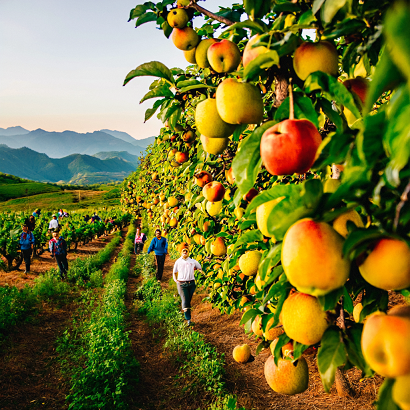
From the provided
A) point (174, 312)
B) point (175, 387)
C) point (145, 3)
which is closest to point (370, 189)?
point (145, 3)

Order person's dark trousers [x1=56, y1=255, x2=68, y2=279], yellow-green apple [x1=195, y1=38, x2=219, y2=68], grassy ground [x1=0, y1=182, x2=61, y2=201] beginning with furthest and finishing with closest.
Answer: grassy ground [x1=0, y1=182, x2=61, y2=201], person's dark trousers [x1=56, y1=255, x2=68, y2=279], yellow-green apple [x1=195, y1=38, x2=219, y2=68]

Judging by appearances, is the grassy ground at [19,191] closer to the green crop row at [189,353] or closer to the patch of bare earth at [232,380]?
the green crop row at [189,353]

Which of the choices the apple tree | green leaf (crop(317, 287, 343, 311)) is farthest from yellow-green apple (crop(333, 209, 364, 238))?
green leaf (crop(317, 287, 343, 311))

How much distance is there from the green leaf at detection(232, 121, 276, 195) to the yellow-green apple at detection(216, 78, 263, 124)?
8cm

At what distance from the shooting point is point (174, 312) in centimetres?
660

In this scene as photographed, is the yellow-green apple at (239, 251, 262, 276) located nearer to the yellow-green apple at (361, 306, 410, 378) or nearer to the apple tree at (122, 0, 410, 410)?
the apple tree at (122, 0, 410, 410)

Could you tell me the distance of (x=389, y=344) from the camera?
0.58 metres

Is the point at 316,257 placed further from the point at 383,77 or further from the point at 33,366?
the point at 33,366

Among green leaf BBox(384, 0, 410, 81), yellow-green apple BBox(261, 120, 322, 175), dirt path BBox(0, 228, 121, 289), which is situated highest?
green leaf BBox(384, 0, 410, 81)

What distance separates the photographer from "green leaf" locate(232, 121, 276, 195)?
0.86 meters

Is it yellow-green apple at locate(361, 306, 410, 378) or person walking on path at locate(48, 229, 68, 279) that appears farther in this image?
person walking on path at locate(48, 229, 68, 279)

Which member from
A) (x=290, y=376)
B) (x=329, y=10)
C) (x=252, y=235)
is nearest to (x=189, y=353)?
(x=290, y=376)

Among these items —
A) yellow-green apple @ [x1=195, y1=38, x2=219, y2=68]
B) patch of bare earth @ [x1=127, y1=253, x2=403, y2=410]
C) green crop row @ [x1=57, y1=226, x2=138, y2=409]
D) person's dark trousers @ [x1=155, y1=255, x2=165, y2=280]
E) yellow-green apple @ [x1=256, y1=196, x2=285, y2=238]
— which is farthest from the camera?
person's dark trousers @ [x1=155, y1=255, x2=165, y2=280]

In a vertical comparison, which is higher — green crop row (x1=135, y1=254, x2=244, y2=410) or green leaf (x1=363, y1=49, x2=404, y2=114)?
green leaf (x1=363, y1=49, x2=404, y2=114)
